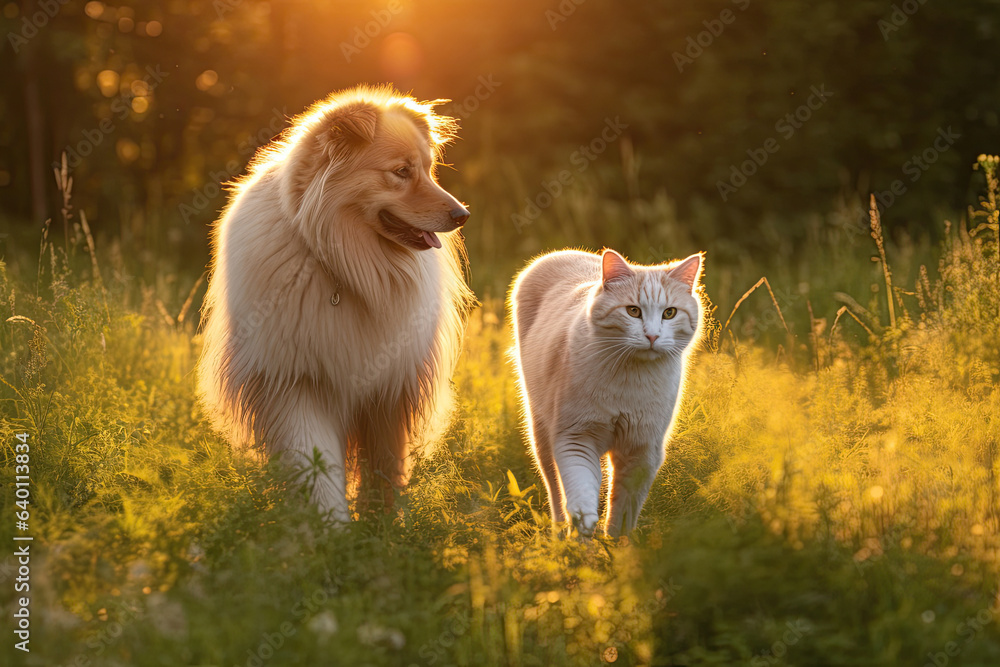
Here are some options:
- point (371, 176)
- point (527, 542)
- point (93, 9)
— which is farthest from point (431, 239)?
point (93, 9)

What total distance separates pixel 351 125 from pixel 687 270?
5.19 feet

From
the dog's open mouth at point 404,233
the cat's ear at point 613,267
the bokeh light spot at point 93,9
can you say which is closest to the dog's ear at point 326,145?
the dog's open mouth at point 404,233

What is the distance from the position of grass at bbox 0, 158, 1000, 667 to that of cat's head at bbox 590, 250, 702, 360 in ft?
1.97

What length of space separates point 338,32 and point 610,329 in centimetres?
821

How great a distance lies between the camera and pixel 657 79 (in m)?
10.4

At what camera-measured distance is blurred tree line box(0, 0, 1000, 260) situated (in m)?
9.96

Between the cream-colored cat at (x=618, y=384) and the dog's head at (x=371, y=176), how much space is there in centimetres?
75

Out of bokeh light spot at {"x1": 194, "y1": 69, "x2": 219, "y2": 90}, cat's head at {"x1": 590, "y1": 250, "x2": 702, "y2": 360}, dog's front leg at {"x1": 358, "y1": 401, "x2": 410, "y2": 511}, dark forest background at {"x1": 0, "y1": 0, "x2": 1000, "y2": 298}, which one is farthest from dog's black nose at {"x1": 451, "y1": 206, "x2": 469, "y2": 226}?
bokeh light spot at {"x1": 194, "y1": 69, "x2": 219, "y2": 90}

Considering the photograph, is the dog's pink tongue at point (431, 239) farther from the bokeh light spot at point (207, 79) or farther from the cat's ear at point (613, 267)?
the bokeh light spot at point (207, 79)

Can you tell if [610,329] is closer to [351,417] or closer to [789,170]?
[351,417]

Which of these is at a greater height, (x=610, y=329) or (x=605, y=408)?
(x=610, y=329)

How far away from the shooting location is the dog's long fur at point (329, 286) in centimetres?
355

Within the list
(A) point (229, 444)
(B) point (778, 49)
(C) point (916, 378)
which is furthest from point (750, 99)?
(A) point (229, 444)

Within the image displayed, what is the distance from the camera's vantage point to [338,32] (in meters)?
10.4
